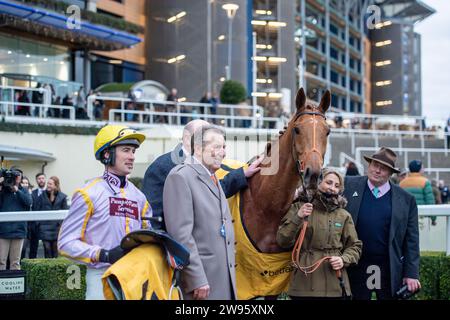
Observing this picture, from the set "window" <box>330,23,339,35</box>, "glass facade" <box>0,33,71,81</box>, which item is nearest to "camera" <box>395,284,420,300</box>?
"glass facade" <box>0,33,71,81</box>

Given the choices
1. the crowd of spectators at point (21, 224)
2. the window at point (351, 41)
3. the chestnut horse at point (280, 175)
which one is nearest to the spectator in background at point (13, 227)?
the crowd of spectators at point (21, 224)

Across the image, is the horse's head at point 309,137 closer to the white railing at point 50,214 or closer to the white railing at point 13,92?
the white railing at point 50,214

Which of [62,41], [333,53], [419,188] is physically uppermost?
[333,53]

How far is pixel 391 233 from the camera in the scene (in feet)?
15.3

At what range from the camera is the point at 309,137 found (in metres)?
4.20

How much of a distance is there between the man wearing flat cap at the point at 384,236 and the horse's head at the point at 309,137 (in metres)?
0.68

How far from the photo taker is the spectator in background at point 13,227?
7.43 metres

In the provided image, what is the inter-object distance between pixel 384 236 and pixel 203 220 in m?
1.55

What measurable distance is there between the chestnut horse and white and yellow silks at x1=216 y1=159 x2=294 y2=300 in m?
0.04

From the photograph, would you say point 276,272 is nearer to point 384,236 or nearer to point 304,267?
point 304,267

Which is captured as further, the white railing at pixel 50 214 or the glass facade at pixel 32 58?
the glass facade at pixel 32 58

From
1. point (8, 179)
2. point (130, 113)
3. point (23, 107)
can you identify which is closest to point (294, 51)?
point (130, 113)

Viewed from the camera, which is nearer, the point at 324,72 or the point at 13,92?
the point at 13,92

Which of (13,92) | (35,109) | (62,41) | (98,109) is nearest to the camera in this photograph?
(13,92)
